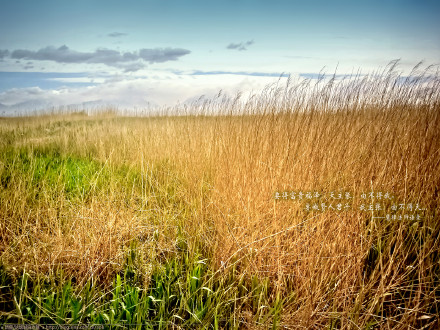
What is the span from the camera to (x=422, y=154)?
108 inches

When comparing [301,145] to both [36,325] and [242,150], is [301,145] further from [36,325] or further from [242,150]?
[36,325]

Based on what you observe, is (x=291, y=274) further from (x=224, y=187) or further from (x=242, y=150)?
(x=242, y=150)

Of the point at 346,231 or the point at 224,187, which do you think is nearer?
the point at 346,231

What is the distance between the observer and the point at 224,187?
103 inches

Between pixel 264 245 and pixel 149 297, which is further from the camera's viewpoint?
pixel 264 245

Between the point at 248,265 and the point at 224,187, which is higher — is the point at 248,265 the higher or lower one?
the lower one

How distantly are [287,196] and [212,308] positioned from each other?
1.01 meters

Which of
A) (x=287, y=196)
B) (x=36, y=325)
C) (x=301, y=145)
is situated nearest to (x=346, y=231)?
(x=287, y=196)

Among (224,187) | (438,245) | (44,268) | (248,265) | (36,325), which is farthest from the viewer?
(224,187)

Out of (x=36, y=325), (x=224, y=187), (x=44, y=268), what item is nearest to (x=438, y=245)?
(x=224, y=187)

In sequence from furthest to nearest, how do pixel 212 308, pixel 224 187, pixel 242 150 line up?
pixel 242 150 < pixel 224 187 < pixel 212 308

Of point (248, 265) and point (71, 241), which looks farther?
point (71, 241)

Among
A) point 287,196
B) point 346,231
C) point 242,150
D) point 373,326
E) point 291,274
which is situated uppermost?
point 242,150

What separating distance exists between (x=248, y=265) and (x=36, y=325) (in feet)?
4.01
